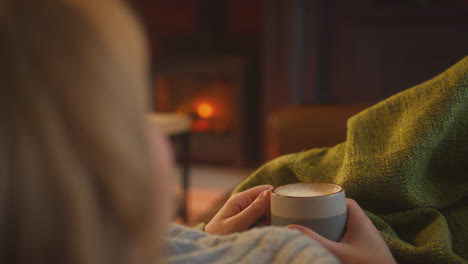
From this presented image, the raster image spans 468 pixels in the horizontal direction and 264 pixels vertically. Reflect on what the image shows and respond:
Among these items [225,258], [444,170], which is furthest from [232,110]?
[225,258]

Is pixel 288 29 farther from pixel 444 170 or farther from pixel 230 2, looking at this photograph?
pixel 444 170

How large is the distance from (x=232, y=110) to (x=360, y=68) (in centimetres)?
106

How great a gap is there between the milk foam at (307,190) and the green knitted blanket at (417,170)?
10 centimetres

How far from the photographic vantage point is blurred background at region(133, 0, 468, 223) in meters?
2.85

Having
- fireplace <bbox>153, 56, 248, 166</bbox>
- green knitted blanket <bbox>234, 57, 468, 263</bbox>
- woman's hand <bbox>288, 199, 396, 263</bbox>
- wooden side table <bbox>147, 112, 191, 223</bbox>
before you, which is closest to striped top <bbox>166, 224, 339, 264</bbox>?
woman's hand <bbox>288, 199, 396, 263</bbox>

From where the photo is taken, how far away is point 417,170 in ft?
2.14

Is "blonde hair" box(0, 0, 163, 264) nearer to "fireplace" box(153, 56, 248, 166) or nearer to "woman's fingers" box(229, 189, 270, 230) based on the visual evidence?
"woman's fingers" box(229, 189, 270, 230)

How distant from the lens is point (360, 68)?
119 inches

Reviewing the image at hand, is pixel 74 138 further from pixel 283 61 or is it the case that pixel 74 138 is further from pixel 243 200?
pixel 283 61

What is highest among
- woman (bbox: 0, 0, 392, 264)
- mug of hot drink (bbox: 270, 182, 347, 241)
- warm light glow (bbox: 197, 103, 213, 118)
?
woman (bbox: 0, 0, 392, 264)

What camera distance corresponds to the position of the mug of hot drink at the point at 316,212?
1.66 feet

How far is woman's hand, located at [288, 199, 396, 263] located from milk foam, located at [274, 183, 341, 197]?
30 millimetres

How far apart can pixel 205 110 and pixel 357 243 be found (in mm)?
3331

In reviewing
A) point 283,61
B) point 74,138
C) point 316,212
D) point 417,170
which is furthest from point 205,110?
point 74,138
